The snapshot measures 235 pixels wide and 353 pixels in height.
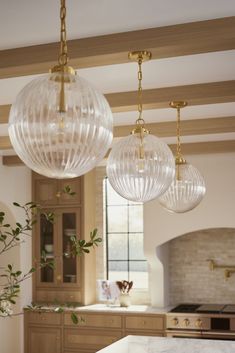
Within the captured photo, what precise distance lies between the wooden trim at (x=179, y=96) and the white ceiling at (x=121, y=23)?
9cm

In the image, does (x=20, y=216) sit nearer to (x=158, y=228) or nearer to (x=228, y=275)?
(x=158, y=228)

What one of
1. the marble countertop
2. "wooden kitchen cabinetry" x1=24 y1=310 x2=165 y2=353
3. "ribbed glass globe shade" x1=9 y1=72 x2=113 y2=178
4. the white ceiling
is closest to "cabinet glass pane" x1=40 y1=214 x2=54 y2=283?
the marble countertop

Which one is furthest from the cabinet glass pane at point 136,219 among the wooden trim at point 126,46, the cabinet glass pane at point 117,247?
the wooden trim at point 126,46

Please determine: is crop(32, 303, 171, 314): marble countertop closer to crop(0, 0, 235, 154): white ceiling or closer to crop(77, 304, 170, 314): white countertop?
crop(77, 304, 170, 314): white countertop

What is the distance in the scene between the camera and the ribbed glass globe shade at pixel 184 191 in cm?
455

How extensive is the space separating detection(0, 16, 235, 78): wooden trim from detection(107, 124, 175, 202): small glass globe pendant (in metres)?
0.50

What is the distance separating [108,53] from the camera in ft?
11.4

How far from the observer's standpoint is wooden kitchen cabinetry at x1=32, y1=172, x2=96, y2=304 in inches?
324

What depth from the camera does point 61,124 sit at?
2215mm

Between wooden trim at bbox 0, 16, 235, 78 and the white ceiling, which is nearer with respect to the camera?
the white ceiling

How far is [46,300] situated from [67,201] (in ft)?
4.35

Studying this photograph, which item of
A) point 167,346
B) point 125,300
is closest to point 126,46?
point 167,346

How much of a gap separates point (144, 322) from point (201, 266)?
3.76 feet

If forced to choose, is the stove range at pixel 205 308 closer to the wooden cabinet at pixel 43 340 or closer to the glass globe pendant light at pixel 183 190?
the wooden cabinet at pixel 43 340
